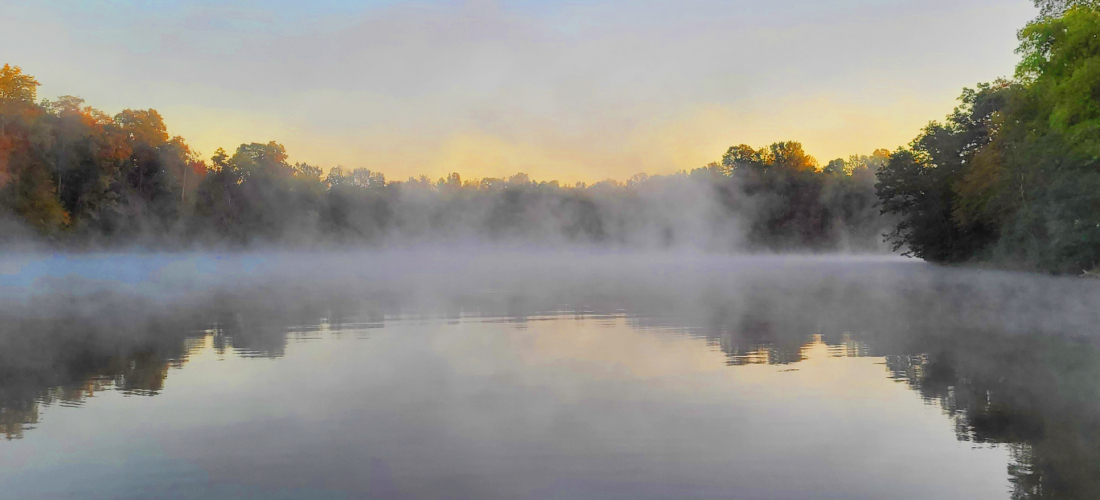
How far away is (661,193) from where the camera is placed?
140 meters

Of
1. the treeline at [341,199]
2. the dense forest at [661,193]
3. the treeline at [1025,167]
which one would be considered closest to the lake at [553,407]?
the treeline at [1025,167]

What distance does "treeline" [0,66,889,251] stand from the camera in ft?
213

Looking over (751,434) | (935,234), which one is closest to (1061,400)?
(751,434)

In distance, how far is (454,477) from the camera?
A: 6523mm

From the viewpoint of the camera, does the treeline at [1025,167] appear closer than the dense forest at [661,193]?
Yes

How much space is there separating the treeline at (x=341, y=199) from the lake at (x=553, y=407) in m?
54.6

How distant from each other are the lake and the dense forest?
66.8 feet

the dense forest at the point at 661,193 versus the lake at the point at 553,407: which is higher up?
the dense forest at the point at 661,193

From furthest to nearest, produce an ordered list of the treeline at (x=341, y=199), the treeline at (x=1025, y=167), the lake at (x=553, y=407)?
the treeline at (x=341, y=199) < the treeline at (x=1025, y=167) < the lake at (x=553, y=407)

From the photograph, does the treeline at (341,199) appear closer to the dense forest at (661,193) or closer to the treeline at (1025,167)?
the dense forest at (661,193)

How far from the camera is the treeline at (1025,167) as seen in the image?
105ft

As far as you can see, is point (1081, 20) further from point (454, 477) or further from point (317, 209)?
point (317, 209)

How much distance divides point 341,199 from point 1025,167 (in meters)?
91.3

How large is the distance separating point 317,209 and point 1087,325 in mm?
99761
